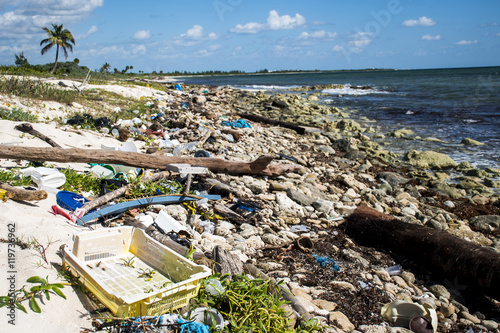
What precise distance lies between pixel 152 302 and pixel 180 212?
234cm

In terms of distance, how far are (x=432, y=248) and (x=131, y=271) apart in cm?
352

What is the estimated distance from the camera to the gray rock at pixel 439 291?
3899mm

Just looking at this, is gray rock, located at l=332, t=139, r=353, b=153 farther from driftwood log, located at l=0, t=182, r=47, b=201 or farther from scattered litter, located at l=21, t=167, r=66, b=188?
driftwood log, located at l=0, t=182, r=47, b=201

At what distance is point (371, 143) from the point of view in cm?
1162

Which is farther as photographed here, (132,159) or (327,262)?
(132,159)

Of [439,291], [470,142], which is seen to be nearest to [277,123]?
[470,142]

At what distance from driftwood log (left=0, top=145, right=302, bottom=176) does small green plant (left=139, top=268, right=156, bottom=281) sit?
285 centimetres

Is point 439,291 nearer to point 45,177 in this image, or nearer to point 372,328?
point 372,328

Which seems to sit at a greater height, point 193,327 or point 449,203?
point 193,327

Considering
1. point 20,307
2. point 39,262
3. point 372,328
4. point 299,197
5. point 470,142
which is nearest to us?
point 20,307

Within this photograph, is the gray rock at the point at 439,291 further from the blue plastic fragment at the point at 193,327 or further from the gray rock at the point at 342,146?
the gray rock at the point at 342,146

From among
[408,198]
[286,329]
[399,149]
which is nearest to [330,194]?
[408,198]

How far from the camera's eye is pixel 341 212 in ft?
19.0

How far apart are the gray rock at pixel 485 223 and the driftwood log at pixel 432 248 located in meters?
1.97
